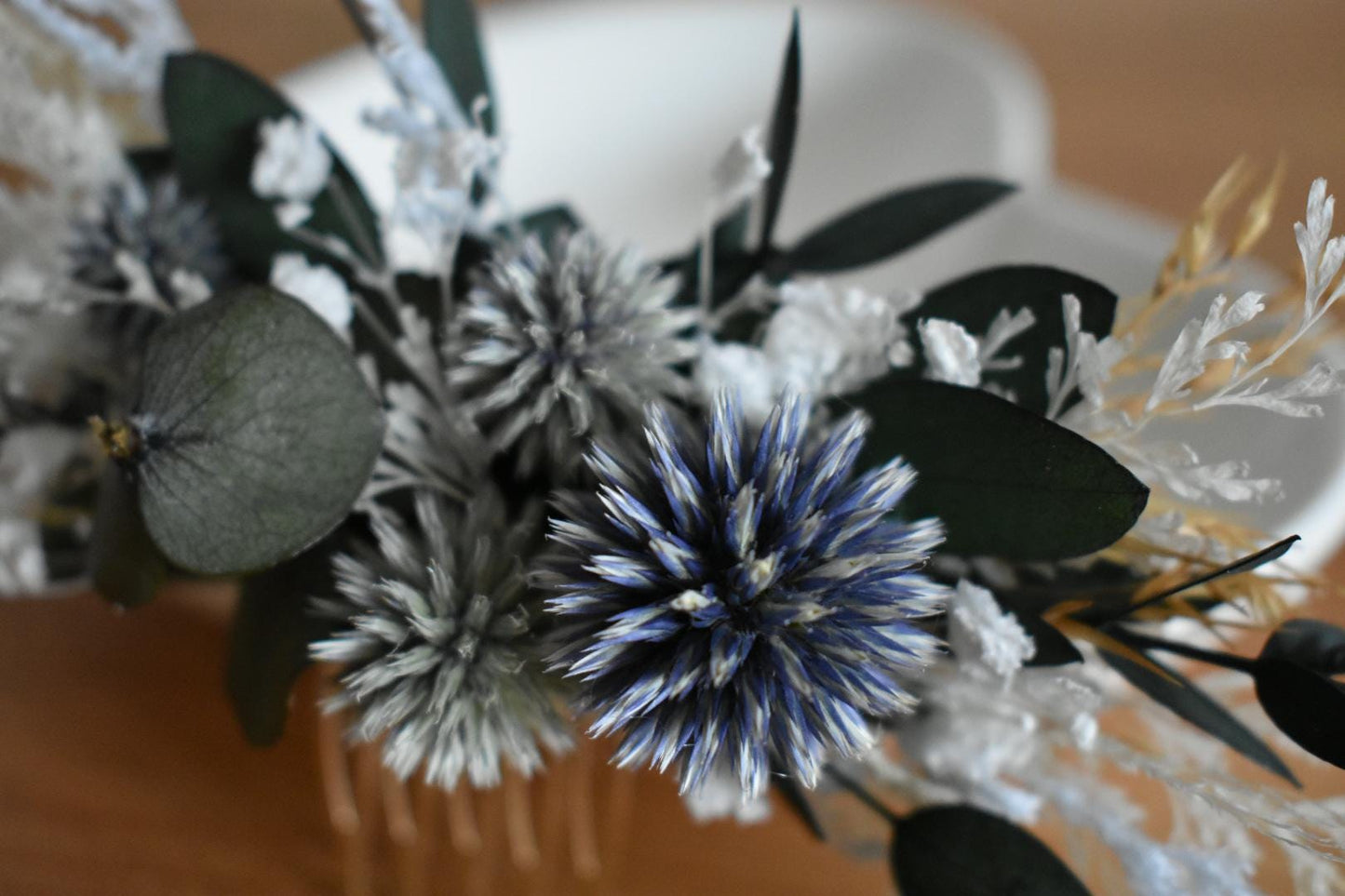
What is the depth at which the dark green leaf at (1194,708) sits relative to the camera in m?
0.23

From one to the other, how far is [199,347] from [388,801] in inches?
9.0

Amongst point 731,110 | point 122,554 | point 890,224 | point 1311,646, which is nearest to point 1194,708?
point 1311,646

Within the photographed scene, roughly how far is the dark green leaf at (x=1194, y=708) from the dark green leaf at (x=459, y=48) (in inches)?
8.6

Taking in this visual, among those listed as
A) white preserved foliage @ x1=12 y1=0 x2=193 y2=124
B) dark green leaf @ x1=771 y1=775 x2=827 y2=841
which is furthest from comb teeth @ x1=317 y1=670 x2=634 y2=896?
white preserved foliage @ x1=12 y1=0 x2=193 y2=124

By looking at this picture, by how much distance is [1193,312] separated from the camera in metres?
0.35

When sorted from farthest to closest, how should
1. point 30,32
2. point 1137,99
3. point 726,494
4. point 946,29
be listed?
point 1137,99 → point 946,29 → point 30,32 → point 726,494

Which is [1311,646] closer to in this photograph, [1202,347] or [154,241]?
[1202,347]

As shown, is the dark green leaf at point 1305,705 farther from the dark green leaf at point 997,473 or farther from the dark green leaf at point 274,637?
the dark green leaf at point 274,637

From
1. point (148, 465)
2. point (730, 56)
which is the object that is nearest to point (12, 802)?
point (148, 465)

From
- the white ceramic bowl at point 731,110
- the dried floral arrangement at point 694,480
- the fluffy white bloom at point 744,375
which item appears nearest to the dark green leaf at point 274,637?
the dried floral arrangement at point 694,480

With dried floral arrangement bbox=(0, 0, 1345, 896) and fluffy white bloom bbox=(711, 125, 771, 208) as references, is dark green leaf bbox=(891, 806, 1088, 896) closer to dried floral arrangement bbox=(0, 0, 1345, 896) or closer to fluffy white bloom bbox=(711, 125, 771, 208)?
→ dried floral arrangement bbox=(0, 0, 1345, 896)

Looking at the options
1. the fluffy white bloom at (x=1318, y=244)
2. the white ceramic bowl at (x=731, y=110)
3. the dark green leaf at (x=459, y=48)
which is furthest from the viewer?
the white ceramic bowl at (x=731, y=110)

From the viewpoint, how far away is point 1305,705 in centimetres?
21

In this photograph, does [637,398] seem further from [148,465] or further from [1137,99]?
[1137,99]
